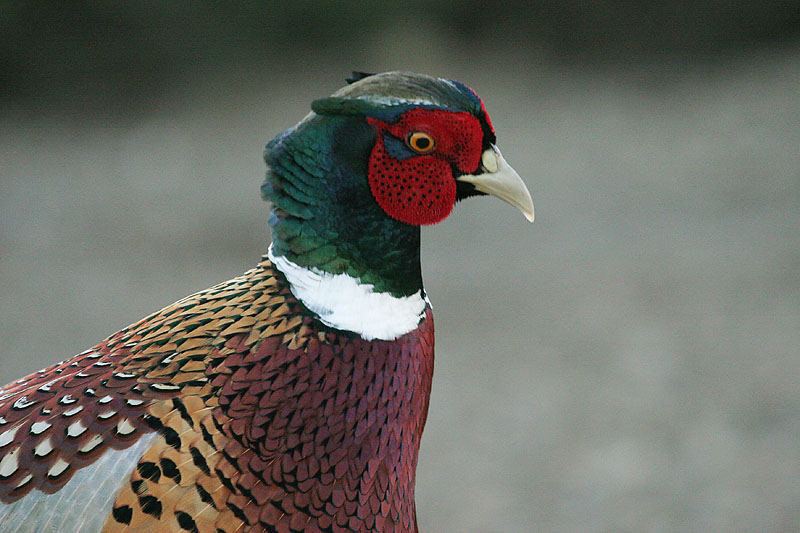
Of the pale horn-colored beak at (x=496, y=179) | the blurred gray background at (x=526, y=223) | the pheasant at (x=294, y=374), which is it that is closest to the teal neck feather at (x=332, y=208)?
the pheasant at (x=294, y=374)

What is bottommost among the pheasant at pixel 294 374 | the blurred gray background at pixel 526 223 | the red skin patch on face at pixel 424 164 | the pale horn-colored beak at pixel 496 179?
the pheasant at pixel 294 374

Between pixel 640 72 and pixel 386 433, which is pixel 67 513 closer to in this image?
pixel 386 433

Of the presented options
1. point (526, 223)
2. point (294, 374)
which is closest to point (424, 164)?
point (294, 374)

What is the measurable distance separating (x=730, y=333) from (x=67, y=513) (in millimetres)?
4028

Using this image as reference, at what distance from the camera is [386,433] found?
1509 millimetres

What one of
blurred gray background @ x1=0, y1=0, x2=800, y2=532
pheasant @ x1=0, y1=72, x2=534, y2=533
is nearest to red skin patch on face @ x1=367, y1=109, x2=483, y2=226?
pheasant @ x1=0, y1=72, x2=534, y2=533

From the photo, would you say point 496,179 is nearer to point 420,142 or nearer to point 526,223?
point 420,142

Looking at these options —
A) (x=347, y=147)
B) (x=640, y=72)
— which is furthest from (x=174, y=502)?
(x=640, y=72)

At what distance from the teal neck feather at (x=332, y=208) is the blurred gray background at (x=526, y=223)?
2.24m

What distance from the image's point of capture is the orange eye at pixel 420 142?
137cm

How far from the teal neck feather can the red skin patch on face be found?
0.9 inches

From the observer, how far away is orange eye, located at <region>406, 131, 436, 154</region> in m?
1.37

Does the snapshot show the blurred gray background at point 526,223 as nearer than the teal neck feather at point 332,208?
No

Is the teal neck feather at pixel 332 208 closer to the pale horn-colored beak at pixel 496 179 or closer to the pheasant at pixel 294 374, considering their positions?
the pheasant at pixel 294 374
